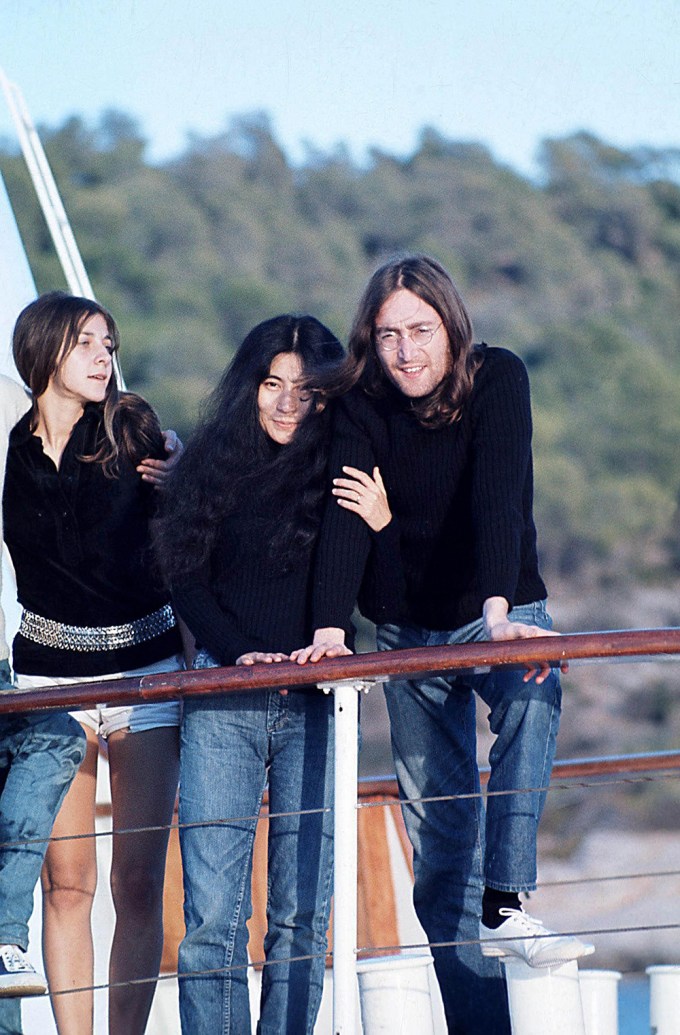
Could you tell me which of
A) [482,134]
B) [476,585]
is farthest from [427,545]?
[482,134]

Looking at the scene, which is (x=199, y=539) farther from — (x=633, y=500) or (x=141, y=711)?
(x=633, y=500)

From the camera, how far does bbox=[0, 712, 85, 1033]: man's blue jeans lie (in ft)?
9.25

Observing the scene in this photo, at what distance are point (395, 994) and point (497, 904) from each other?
27cm

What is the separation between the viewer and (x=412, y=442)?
2957mm

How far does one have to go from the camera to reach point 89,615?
124 inches

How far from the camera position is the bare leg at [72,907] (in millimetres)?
3129

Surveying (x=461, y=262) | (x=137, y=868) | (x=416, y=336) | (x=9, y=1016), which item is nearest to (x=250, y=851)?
(x=137, y=868)

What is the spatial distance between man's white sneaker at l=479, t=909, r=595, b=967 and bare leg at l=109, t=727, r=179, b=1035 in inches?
29.4

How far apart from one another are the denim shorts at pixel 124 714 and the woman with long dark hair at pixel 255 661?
17 cm

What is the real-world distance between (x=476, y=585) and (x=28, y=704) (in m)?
0.86

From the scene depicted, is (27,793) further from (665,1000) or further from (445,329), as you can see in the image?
(665,1000)

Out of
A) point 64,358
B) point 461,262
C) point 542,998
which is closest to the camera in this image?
point 542,998

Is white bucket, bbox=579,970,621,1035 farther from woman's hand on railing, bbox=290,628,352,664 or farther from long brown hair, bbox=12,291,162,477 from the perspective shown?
long brown hair, bbox=12,291,162,477

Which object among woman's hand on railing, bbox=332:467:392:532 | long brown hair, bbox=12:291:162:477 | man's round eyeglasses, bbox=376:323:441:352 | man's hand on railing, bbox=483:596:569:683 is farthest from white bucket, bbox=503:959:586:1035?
long brown hair, bbox=12:291:162:477
